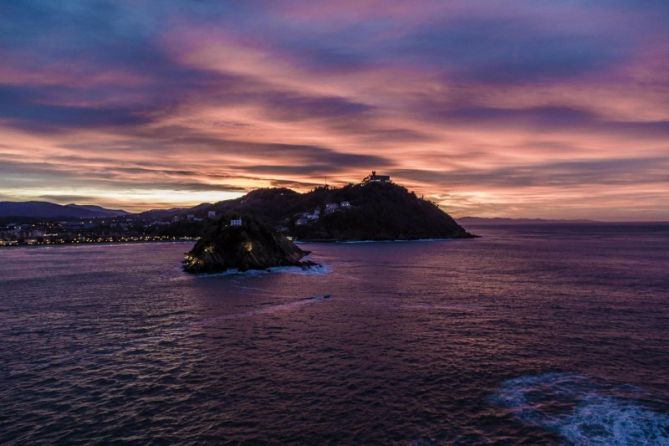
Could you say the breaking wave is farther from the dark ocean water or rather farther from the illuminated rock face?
the dark ocean water

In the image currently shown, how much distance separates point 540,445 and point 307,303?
4023 cm

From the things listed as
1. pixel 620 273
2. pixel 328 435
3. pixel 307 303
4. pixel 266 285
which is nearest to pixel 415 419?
pixel 328 435

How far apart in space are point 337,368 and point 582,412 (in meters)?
16.6

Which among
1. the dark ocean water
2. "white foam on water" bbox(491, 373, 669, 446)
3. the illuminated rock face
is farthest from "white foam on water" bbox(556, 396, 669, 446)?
the illuminated rock face

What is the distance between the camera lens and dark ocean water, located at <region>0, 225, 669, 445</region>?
2336cm

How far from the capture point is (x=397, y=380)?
3012 cm

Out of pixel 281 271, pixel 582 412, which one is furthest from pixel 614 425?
pixel 281 271

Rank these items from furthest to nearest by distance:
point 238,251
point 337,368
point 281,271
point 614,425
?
point 238,251
point 281,271
point 337,368
point 614,425

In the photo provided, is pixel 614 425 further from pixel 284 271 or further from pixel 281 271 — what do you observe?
pixel 281 271

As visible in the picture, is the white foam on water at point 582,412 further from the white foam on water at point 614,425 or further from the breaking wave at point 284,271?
the breaking wave at point 284,271

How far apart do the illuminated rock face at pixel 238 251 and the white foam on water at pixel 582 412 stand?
76.3 m

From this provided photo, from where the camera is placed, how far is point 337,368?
32.6 meters

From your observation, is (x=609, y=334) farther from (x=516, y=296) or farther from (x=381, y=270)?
(x=381, y=270)

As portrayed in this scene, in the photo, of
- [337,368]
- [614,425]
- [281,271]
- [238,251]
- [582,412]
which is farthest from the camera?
[238,251]
